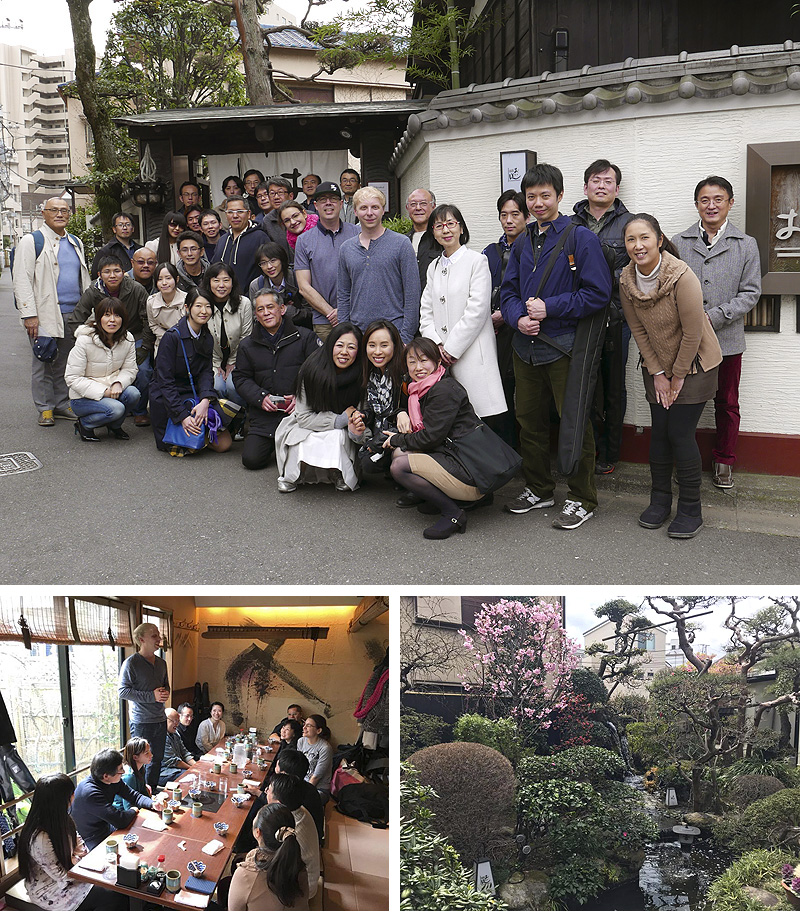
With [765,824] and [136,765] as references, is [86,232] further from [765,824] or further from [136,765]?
[765,824]

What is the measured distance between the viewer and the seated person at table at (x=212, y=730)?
463 cm

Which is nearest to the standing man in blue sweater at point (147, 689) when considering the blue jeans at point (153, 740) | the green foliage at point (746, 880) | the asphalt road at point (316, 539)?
the blue jeans at point (153, 740)

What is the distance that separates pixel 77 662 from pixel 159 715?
550 millimetres

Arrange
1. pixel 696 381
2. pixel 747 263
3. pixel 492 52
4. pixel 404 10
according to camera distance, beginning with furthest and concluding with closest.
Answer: pixel 404 10
pixel 492 52
pixel 747 263
pixel 696 381

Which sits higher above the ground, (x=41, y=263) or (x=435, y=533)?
(x=41, y=263)

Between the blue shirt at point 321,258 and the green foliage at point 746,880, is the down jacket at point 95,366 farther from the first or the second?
the green foliage at point 746,880

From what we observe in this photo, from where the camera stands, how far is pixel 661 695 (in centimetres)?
363

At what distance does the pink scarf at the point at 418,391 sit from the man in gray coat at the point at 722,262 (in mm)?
1832

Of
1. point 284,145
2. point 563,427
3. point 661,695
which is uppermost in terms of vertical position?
point 284,145

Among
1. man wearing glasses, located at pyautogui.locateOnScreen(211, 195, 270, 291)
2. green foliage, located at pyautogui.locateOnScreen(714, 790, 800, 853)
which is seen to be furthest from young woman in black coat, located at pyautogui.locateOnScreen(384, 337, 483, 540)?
man wearing glasses, located at pyautogui.locateOnScreen(211, 195, 270, 291)

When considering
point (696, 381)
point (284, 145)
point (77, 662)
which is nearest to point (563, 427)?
point (696, 381)

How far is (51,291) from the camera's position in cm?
744

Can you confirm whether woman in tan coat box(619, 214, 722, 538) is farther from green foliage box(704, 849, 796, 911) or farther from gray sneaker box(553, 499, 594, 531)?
green foliage box(704, 849, 796, 911)

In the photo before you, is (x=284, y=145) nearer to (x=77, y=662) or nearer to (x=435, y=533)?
Answer: (x=435, y=533)
